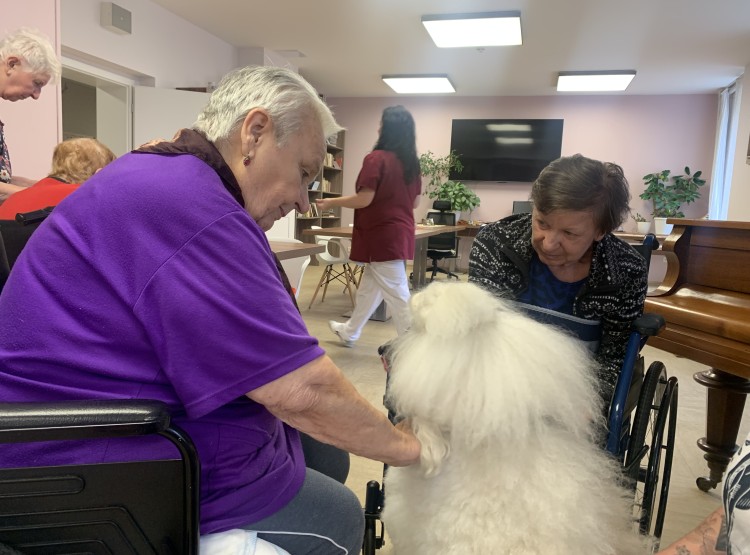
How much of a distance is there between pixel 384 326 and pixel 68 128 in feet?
20.4

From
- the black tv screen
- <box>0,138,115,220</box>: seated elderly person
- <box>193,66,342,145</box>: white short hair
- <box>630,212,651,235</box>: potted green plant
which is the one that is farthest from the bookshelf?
<box>193,66,342,145</box>: white short hair

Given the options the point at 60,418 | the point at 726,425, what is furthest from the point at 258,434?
the point at 726,425

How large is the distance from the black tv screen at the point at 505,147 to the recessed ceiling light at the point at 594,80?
0.78m

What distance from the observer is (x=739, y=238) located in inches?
72.6

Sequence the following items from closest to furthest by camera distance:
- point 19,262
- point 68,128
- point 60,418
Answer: point 60,418 < point 19,262 < point 68,128

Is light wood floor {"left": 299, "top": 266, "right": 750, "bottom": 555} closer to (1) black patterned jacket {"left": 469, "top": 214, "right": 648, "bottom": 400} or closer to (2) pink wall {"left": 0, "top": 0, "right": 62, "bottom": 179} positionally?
(1) black patterned jacket {"left": 469, "top": 214, "right": 648, "bottom": 400}

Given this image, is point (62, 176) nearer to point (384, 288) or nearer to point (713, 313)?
point (384, 288)

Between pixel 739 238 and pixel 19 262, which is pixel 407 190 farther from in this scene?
pixel 19 262

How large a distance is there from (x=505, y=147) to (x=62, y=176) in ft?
25.2

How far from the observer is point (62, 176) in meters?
2.03

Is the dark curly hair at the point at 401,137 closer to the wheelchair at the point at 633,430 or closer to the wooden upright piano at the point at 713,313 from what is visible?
the wooden upright piano at the point at 713,313

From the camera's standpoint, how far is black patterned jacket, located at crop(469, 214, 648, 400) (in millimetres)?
1341

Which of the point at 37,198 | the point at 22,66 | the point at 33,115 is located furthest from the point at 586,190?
the point at 33,115

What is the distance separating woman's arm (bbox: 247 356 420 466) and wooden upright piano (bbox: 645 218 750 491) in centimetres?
119
